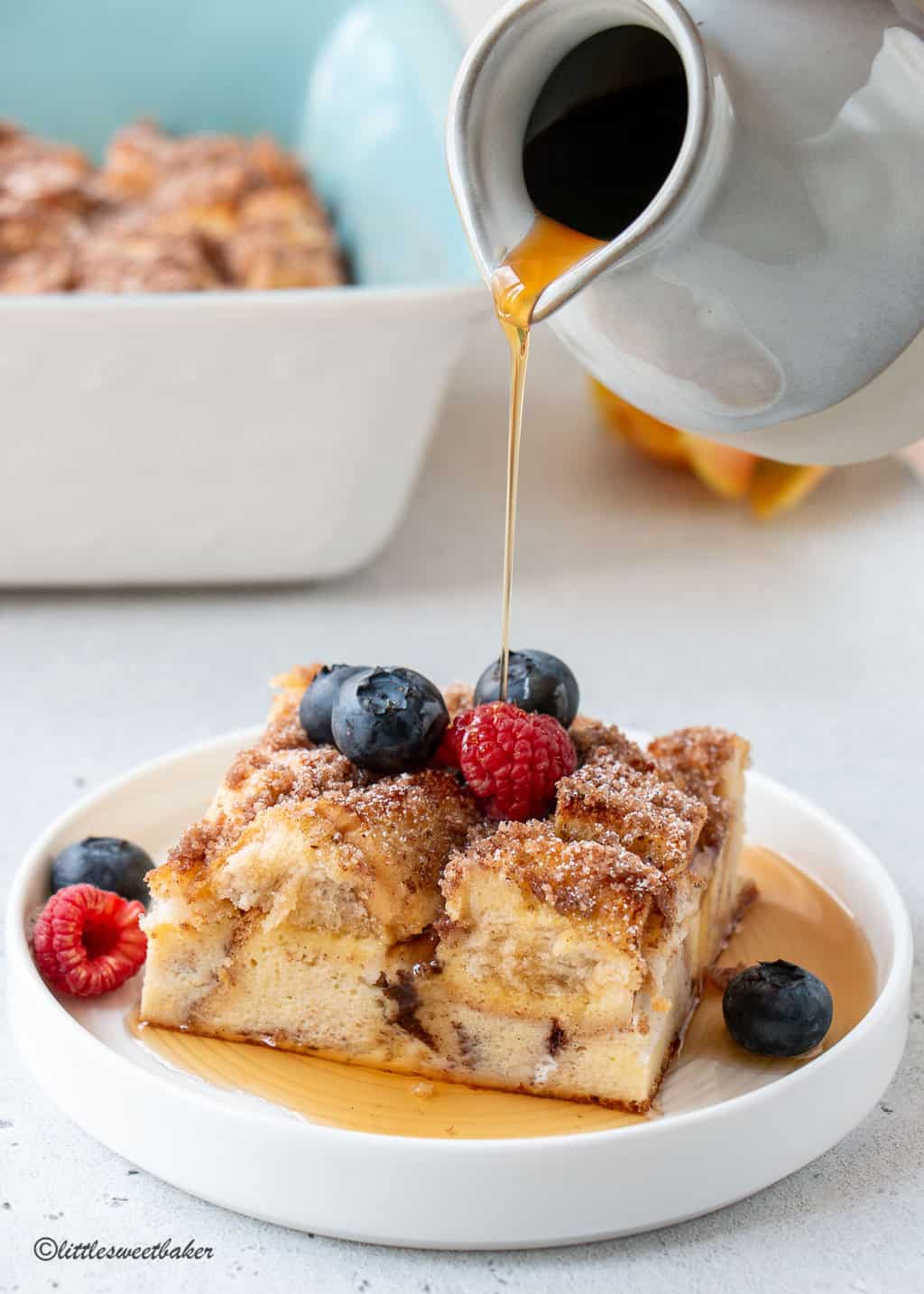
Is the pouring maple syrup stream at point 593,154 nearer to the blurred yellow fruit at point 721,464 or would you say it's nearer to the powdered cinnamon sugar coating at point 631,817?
the powdered cinnamon sugar coating at point 631,817

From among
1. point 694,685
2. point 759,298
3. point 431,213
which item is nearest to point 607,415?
point 431,213

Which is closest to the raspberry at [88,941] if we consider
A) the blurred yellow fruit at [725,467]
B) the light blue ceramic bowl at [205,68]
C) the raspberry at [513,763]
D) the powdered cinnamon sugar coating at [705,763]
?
the raspberry at [513,763]

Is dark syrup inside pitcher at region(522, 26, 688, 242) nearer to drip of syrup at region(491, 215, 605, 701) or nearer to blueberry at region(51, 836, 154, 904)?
drip of syrup at region(491, 215, 605, 701)

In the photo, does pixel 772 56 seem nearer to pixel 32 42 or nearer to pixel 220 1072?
pixel 220 1072

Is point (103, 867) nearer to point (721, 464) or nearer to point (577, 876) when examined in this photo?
point (577, 876)

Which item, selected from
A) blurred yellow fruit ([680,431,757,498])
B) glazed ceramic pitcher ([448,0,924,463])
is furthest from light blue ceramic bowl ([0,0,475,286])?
glazed ceramic pitcher ([448,0,924,463])

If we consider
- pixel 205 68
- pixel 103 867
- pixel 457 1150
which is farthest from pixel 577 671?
pixel 205 68
